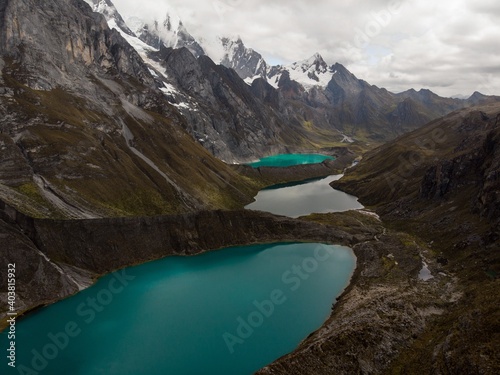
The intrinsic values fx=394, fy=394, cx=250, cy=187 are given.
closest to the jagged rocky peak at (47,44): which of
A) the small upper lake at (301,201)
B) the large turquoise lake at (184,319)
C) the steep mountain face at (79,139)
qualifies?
the steep mountain face at (79,139)

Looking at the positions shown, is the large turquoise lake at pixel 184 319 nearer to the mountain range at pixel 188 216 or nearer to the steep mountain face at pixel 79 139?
the mountain range at pixel 188 216

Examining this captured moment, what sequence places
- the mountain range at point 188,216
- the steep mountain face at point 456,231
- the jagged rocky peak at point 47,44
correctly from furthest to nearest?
1. the jagged rocky peak at point 47,44
2. the mountain range at point 188,216
3. the steep mountain face at point 456,231

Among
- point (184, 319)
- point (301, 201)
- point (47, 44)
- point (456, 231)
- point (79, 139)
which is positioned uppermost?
point (47, 44)

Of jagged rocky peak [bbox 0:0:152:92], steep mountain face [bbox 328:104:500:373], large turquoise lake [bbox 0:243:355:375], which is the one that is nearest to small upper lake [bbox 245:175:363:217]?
steep mountain face [bbox 328:104:500:373]

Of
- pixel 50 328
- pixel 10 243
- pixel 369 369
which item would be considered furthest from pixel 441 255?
pixel 10 243

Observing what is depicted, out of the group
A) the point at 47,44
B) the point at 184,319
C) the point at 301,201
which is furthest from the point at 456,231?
the point at 47,44

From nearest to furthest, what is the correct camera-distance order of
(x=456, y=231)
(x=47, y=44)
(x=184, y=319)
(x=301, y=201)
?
1. (x=184, y=319)
2. (x=456, y=231)
3. (x=47, y=44)
4. (x=301, y=201)

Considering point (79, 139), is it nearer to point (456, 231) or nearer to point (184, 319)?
point (184, 319)
